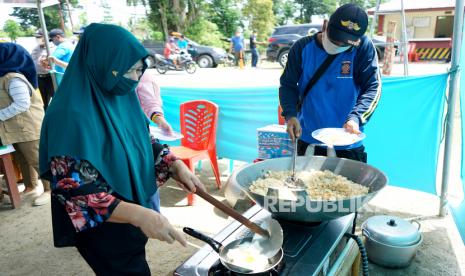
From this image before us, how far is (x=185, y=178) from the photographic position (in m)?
1.40

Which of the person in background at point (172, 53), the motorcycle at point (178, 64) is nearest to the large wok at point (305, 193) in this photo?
the motorcycle at point (178, 64)

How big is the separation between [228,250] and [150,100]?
203 centimetres

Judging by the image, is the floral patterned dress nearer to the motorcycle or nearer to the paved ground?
the paved ground

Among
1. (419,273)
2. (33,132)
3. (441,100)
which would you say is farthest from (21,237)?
(441,100)

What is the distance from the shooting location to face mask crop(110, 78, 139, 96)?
1.17 metres

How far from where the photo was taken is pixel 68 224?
4.06 feet

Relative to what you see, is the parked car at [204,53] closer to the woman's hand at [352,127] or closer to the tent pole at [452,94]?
the tent pole at [452,94]

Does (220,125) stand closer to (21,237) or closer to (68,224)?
(21,237)

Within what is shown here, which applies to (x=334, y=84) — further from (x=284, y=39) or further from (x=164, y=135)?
(x=284, y=39)

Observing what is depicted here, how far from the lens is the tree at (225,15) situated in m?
24.5

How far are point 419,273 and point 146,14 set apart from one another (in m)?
24.2

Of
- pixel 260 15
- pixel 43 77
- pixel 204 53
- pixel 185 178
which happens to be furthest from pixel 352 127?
pixel 260 15

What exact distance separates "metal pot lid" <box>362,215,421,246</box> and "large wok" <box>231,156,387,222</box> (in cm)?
91

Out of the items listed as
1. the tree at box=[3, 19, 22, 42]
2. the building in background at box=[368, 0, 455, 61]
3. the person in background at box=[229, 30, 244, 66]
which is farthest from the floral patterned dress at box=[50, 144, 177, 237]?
the tree at box=[3, 19, 22, 42]
